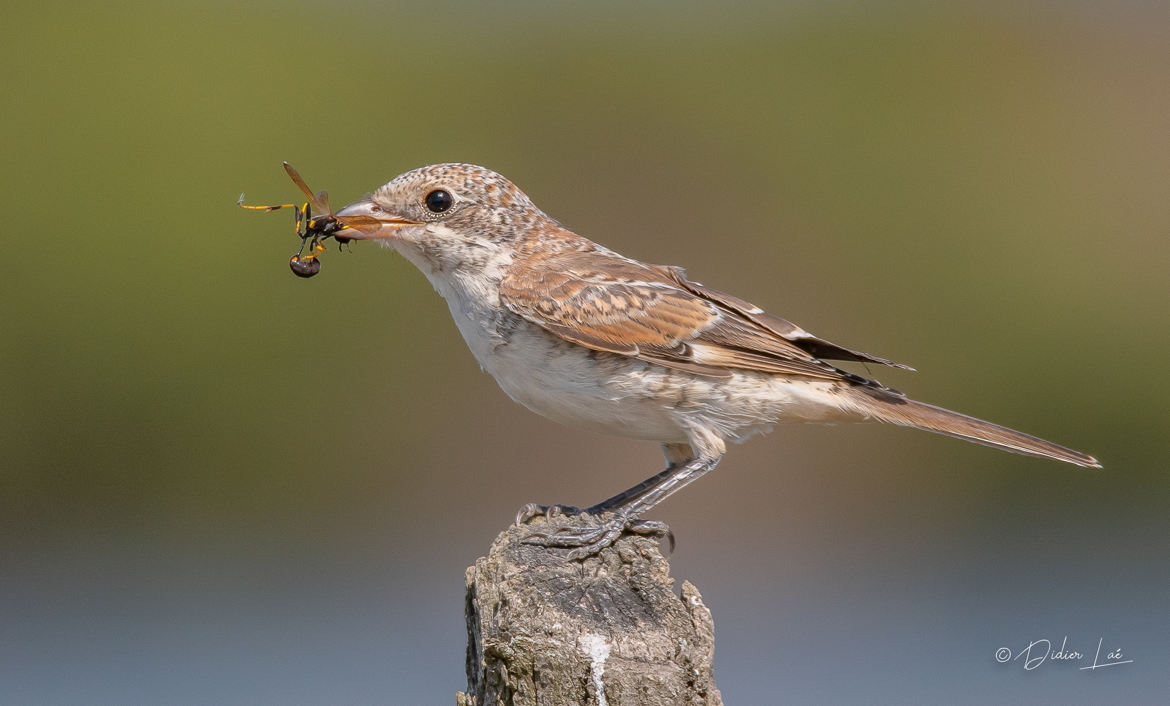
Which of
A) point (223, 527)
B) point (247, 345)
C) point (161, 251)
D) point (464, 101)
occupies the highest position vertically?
point (464, 101)

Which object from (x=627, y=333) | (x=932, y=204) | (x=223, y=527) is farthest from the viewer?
(x=932, y=204)

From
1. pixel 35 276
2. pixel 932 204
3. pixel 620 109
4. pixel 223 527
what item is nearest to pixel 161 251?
pixel 35 276

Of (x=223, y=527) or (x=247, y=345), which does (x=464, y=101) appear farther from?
(x=223, y=527)

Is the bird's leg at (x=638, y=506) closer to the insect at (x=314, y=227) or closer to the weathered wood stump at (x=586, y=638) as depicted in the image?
the weathered wood stump at (x=586, y=638)

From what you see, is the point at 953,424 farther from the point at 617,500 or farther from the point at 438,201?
the point at 438,201

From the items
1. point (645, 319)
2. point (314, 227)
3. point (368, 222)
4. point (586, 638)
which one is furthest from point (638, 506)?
point (314, 227)

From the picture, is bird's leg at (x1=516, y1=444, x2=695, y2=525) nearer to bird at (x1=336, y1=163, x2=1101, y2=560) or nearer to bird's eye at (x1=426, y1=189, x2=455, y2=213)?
bird at (x1=336, y1=163, x2=1101, y2=560)

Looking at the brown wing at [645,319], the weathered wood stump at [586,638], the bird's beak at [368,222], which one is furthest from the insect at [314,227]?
the weathered wood stump at [586,638]
